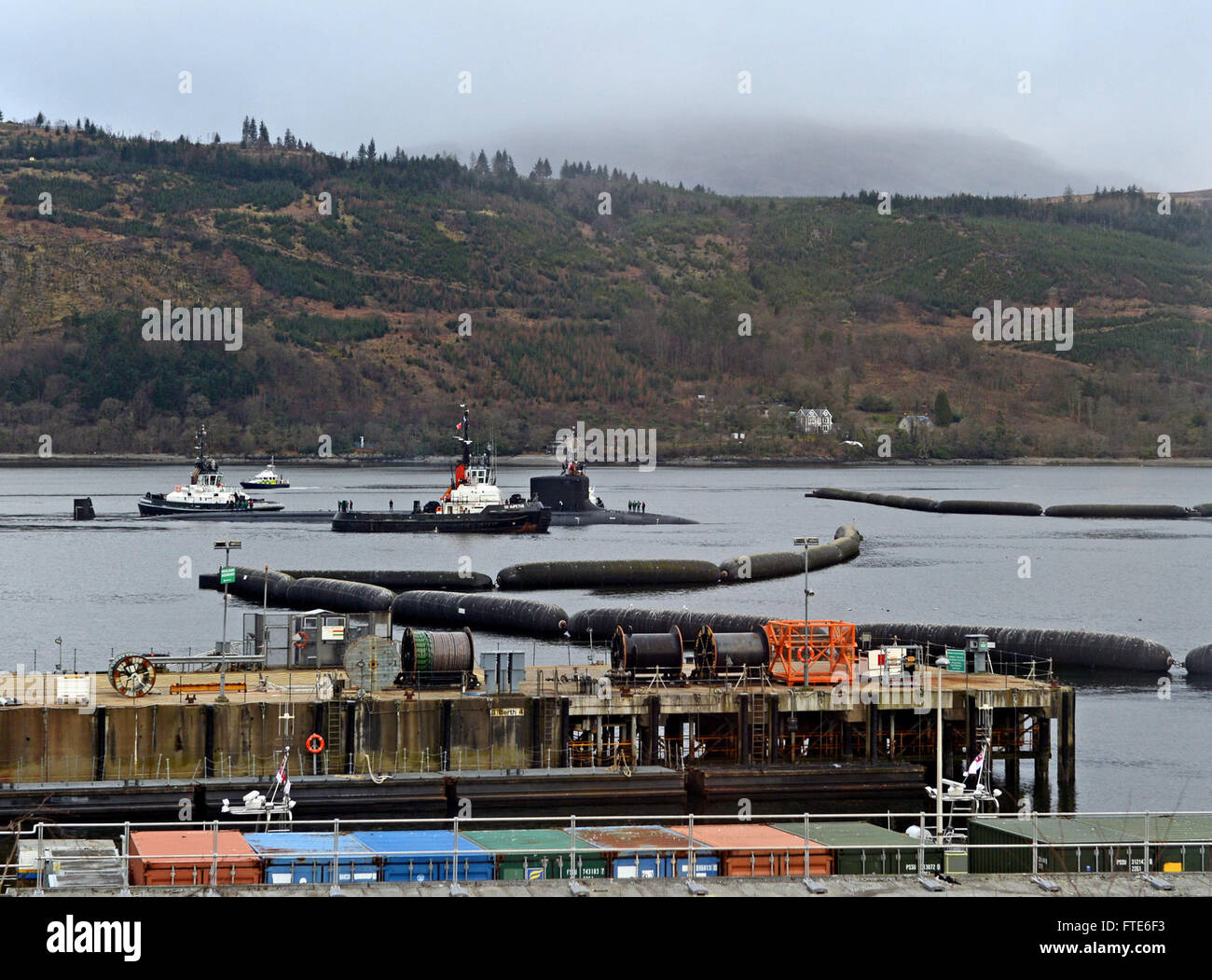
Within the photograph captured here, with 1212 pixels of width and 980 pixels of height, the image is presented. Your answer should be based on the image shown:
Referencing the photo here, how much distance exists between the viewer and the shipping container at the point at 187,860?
84.1 feet

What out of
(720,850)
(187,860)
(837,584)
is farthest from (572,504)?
(187,860)

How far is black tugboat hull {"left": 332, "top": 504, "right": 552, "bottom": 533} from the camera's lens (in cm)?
14600

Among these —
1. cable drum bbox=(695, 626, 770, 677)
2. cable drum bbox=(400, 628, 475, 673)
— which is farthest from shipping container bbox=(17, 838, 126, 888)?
cable drum bbox=(695, 626, 770, 677)

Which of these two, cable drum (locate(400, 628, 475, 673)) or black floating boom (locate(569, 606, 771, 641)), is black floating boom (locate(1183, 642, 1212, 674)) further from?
cable drum (locate(400, 628, 475, 673))

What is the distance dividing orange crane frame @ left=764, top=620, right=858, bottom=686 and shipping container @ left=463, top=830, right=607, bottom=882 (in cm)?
1702

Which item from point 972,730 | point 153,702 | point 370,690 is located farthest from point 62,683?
point 972,730

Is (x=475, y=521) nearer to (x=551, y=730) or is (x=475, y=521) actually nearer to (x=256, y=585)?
(x=256, y=585)

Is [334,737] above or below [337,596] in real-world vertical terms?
above

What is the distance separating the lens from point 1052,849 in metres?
27.3

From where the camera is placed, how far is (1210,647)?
237 ft

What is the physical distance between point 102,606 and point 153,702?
57.8 meters

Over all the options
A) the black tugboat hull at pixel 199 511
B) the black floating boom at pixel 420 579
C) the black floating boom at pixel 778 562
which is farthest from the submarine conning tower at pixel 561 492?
the black floating boom at pixel 420 579

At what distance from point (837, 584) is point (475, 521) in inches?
1724

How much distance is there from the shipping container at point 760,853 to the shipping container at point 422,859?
433 centimetres
